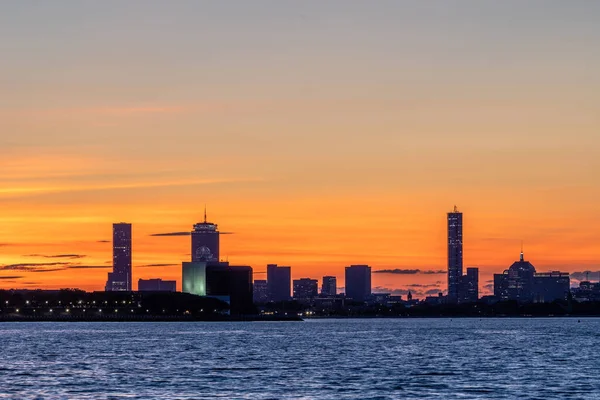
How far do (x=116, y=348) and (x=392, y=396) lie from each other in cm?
9212

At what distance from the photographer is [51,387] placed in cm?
9962

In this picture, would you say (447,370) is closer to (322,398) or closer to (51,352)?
(322,398)

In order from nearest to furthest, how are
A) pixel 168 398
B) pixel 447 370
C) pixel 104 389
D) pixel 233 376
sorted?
pixel 168 398 < pixel 104 389 < pixel 233 376 < pixel 447 370

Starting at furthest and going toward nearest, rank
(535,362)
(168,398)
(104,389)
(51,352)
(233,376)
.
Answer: (51,352)
(535,362)
(233,376)
(104,389)
(168,398)

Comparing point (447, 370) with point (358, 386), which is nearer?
point (358, 386)

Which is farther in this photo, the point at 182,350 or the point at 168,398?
the point at 182,350

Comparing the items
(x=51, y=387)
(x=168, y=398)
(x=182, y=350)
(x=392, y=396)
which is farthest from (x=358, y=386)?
(x=182, y=350)

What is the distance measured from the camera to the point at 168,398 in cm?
9000

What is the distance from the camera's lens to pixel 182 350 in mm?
171125

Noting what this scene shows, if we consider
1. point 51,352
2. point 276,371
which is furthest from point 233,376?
point 51,352

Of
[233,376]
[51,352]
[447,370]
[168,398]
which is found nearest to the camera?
[168,398]

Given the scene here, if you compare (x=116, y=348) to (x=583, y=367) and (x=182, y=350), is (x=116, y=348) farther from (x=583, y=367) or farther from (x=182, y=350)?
(x=583, y=367)

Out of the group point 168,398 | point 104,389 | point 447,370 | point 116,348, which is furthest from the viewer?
point 116,348

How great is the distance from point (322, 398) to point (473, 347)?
94907 millimetres
